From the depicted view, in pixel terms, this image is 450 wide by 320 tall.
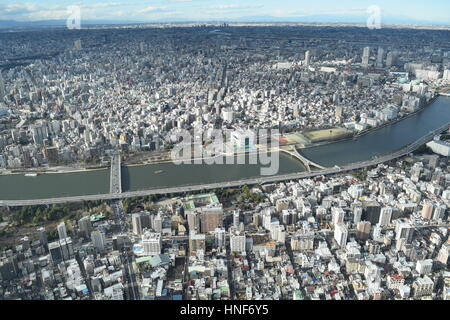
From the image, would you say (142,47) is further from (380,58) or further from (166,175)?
(166,175)

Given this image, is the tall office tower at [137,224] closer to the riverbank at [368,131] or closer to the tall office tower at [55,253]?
the tall office tower at [55,253]

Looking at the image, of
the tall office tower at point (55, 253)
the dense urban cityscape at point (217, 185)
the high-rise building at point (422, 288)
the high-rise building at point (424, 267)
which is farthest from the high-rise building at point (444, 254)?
the tall office tower at point (55, 253)

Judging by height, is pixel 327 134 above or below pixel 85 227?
above

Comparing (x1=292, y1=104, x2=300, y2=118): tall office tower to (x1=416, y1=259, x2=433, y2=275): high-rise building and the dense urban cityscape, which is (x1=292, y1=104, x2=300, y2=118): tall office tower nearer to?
the dense urban cityscape

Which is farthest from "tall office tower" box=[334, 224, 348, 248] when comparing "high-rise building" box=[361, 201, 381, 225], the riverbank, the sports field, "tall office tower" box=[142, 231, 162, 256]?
the sports field

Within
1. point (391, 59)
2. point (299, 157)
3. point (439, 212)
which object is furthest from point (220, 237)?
point (391, 59)

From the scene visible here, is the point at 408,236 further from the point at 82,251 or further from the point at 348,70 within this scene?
the point at 348,70

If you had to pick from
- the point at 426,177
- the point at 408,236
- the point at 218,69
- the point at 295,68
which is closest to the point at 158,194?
the point at 408,236
